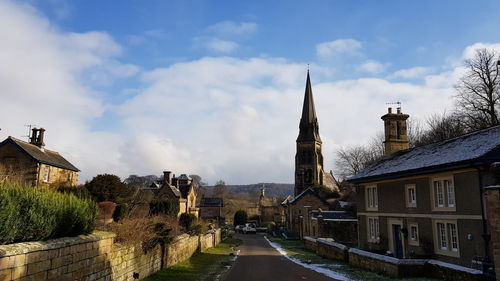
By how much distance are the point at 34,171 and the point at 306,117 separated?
5073 centimetres

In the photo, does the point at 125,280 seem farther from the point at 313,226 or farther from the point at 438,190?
the point at 313,226

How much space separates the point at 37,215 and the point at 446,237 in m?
16.2

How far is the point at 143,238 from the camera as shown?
13.6 meters

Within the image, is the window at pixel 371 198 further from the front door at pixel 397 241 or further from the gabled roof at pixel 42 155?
the gabled roof at pixel 42 155

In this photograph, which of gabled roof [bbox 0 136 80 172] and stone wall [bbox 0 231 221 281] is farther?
gabled roof [bbox 0 136 80 172]

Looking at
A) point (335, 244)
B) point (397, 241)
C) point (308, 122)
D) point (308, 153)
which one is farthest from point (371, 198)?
point (308, 122)

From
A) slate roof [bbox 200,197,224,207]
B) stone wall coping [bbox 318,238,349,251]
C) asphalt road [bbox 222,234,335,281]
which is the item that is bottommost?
asphalt road [bbox 222,234,335,281]

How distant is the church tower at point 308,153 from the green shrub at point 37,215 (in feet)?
198

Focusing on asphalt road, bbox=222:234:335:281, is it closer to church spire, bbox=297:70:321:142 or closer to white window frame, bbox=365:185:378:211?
white window frame, bbox=365:185:378:211

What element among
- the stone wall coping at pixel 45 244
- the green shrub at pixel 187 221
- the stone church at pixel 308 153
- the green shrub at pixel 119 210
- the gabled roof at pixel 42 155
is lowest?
Result: the green shrub at pixel 187 221

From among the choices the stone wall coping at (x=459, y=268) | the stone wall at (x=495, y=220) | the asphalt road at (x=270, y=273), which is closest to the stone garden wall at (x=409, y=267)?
the stone wall coping at (x=459, y=268)

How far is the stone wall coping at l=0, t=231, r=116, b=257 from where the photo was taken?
6.47 meters

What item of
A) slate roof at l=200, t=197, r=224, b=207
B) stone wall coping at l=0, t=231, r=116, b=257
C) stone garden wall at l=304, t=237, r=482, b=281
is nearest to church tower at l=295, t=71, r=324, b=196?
slate roof at l=200, t=197, r=224, b=207

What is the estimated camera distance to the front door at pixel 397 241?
20.1 meters
